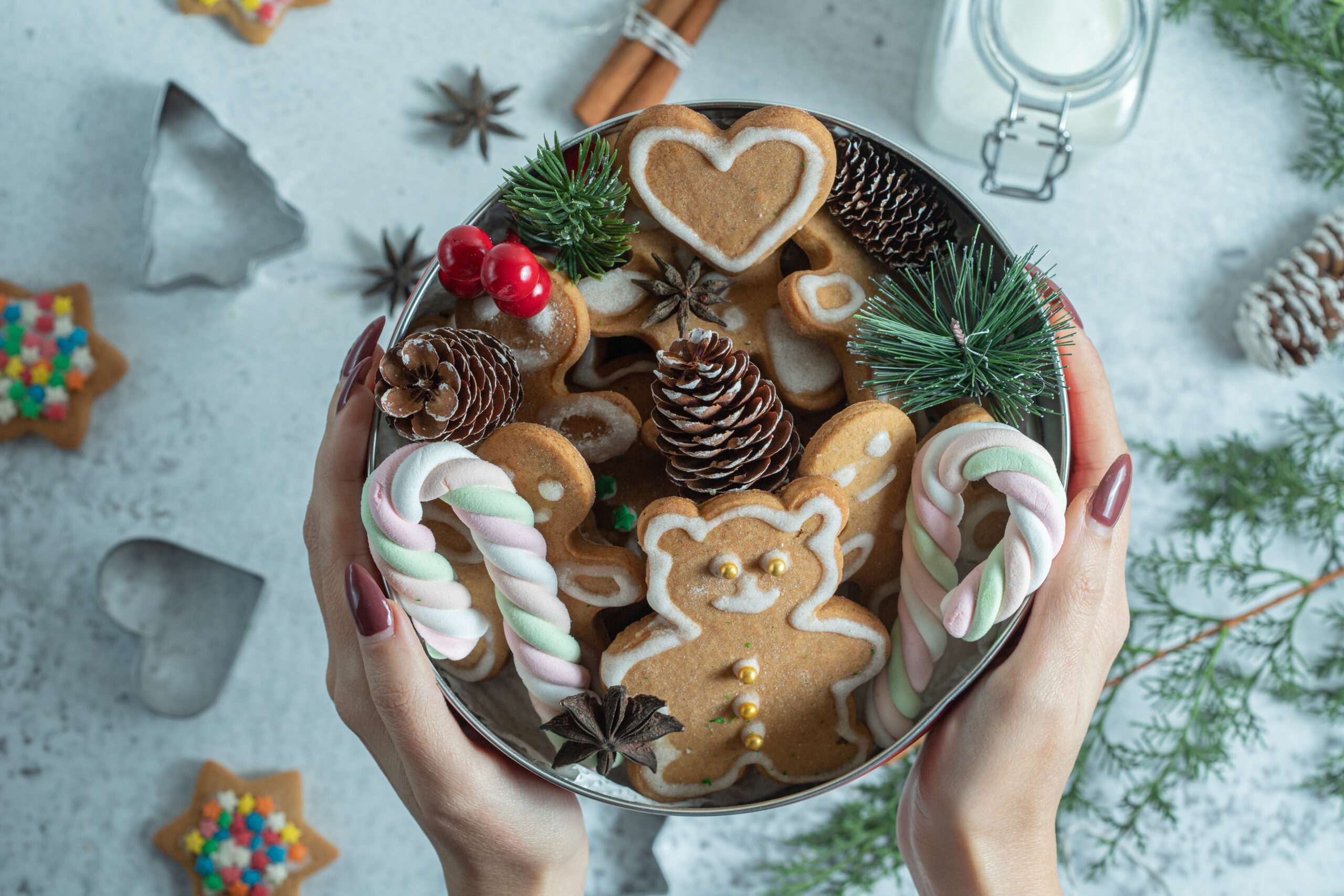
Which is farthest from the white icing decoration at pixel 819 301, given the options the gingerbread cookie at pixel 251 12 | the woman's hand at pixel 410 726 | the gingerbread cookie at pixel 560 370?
the gingerbread cookie at pixel 251 12

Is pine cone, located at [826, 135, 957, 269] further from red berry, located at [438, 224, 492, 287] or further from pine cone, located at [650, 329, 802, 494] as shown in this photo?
red berry, located at [438, 224, 492, 287]

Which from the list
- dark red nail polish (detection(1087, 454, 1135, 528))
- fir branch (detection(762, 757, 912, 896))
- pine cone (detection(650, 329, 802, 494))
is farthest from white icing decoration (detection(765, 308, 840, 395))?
fir branch (detection(762, 757, 912, 896))

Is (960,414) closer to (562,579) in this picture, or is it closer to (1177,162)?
(562,579)

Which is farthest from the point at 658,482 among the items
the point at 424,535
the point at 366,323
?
the point at 366,323

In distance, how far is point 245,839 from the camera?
1.60 meters

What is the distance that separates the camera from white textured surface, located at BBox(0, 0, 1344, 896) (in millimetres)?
1615

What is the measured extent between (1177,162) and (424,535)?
1.41 m

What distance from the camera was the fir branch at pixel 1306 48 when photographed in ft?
5.12

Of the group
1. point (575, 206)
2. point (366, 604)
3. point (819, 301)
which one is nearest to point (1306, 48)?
point (819, 301)

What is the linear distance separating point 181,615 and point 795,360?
120 centimetres

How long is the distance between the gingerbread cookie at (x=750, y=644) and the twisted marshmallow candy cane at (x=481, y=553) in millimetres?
73

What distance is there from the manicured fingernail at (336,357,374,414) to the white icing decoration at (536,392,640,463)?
26 cm

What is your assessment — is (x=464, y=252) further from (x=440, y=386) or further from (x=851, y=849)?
→ (x=851, y=849)

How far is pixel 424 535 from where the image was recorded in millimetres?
994
